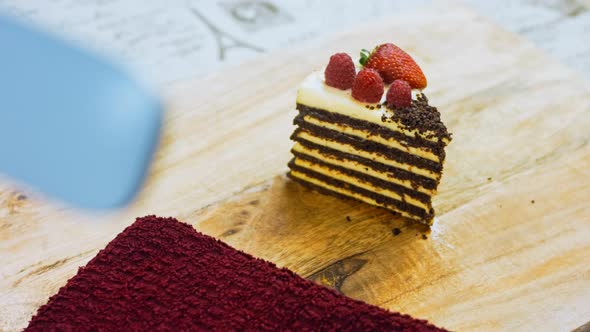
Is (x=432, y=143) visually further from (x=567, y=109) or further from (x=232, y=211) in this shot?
(x=567, y=109)

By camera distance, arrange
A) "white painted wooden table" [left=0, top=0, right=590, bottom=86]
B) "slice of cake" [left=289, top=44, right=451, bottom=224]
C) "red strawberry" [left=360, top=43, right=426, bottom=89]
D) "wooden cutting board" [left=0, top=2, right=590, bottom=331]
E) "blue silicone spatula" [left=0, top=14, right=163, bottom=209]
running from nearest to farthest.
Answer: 1. "wooden cutting board" [left=0, top=2, right=590, bottom=331]
2. "slice of cake" [left=289, top=44, right=451, bottom=224]
3. "red strawberry" [left=360, top=43, right=426, bottom=89]
4. "blue silicone spatula" [left=0, top=14, right=163, bottom=209]
5. "white painted wooden table" [left=0, top=0, right=590, bottom=86]

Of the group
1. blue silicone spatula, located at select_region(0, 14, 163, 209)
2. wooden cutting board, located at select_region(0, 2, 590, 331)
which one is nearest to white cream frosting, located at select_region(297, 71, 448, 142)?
wooden cutting board, located at select_region(0, 2, 590, 331)

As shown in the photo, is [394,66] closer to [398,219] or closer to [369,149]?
[369,149]

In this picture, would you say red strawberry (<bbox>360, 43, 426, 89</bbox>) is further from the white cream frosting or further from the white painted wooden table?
the white painted wooden table

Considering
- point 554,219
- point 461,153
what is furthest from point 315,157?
point 554,219

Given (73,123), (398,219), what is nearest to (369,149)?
(398,219)

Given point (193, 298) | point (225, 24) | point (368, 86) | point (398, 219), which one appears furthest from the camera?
point (225, 24)
